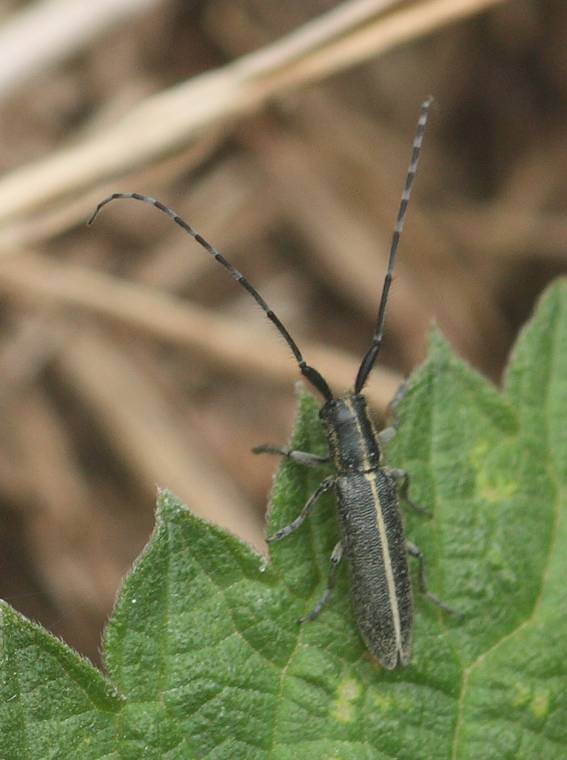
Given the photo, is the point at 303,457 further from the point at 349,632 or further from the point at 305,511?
the point at 349,632

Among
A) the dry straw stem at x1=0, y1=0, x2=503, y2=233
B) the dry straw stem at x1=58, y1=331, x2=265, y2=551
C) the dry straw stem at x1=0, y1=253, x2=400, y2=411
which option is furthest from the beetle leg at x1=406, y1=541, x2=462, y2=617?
the dry straw stem at x1=0, y1=0, x2=503, y2=233

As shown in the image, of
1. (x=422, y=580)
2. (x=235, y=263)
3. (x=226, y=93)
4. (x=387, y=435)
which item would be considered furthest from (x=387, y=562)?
(x=235, y=263)

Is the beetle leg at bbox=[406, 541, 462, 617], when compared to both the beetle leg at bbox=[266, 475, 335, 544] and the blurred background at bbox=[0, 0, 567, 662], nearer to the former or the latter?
the beetle leg at bbox=[266, 475, 335, 544]

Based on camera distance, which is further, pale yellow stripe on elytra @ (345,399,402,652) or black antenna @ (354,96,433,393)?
black antenna @ (354,96,433,393)

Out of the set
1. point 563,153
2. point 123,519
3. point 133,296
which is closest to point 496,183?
point 563,153

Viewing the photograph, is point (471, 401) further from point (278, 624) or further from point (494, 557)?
point (278, 624)
